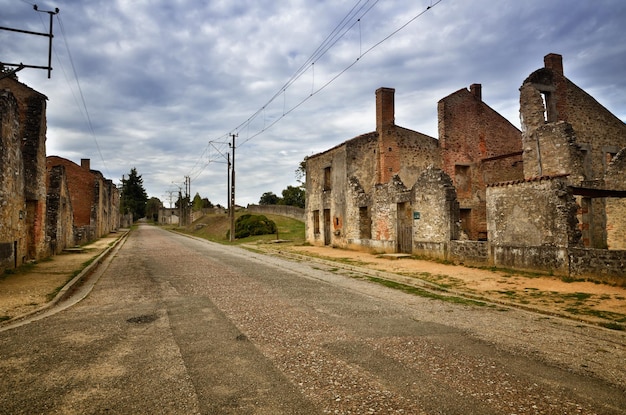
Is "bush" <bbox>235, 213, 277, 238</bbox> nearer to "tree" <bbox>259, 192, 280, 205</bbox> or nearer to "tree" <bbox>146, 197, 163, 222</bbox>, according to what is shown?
"tree" <bbox>259, 192, 280, 205</bbox>

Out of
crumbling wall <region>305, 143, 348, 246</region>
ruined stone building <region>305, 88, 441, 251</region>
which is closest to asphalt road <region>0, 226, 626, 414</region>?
ruined stone building <region>305, 88, 441, 251</region>

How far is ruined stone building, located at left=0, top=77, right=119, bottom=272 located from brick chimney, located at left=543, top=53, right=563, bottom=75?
27362mm

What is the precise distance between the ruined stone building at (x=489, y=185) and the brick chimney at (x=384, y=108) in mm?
77

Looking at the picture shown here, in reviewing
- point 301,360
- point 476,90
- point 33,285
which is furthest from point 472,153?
point 301,360

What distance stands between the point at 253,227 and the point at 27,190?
21611mm

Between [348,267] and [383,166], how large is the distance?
436 inches

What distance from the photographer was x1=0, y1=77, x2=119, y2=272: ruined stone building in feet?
42.1

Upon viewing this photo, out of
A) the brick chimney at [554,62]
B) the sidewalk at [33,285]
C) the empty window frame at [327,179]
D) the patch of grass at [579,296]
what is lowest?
the patch of grass at [579,296]

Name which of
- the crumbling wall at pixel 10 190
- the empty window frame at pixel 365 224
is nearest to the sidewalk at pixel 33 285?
the crumbling wall at pixel 10 190

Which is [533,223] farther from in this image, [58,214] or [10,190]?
[58,214]

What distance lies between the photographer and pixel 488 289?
33.2 ft

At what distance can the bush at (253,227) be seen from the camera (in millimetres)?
36625

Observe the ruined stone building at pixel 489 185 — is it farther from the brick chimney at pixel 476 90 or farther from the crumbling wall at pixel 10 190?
the crumbling wall at pixel 10 190

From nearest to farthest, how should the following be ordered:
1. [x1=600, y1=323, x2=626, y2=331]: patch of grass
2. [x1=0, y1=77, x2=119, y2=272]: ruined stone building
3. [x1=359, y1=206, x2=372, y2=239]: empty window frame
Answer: [x1=600, y1=323, x2=626, y2=331]: patch of grass → [x1=0, y1=77, x2=119, y2=272]: ruined stone building → [x1=359, y1=206, x2=372, y2=239]: empty window frame
